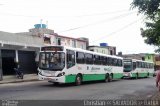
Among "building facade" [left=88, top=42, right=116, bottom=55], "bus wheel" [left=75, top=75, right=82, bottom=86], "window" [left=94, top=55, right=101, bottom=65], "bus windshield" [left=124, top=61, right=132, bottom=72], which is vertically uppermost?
"building facade" [left=88, top=42, right=116, bottom=55]

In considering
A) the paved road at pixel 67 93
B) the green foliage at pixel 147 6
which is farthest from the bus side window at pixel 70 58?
the green foliage at pixel 147 6

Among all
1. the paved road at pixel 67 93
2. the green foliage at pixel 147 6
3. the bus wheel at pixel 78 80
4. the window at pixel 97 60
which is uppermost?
the green foliage at pixel 147 6

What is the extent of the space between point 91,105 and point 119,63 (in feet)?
80.4

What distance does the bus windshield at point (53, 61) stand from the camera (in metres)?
22.3

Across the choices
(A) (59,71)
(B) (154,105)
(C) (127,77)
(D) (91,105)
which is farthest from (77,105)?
(C) (127,77)

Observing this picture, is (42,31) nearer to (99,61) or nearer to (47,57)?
(99,61)

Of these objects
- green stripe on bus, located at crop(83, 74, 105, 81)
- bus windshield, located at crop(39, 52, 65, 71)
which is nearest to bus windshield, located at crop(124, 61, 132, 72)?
green stripe on bus, located at crop(83, 74, 105, 81)

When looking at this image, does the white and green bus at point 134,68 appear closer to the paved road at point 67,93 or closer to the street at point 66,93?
the street at point 66,93

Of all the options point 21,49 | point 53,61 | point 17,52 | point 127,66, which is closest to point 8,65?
point 17,52

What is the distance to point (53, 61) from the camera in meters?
22.5

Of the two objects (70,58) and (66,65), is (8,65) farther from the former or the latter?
(66,65)

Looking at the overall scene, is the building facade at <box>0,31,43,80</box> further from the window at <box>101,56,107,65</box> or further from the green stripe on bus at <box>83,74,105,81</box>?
the window at <box>101,56,107,65</box>

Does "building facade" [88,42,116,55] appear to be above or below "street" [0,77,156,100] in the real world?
above

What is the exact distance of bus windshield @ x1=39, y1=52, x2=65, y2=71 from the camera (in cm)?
2228
